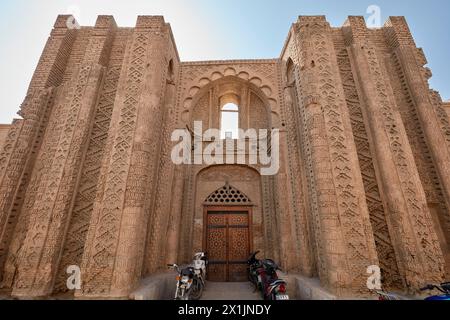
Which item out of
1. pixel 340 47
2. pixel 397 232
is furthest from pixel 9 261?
pixel 340 47

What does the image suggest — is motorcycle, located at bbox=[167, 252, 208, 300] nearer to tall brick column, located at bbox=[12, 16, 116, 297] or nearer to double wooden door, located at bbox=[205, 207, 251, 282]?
double wooden door, located at bbox=[205, 207, 251, 282]

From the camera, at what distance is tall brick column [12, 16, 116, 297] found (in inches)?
162

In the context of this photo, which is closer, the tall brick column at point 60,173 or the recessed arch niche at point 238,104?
the tall brick column at point 60,173

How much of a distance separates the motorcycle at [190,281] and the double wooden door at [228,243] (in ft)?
4.72

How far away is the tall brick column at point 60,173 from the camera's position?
4.11 meters

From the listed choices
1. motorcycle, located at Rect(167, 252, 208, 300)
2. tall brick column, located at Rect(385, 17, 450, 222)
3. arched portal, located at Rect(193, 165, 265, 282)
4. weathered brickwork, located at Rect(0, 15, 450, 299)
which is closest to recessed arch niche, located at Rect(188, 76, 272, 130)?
weathered brickwork, located at Rect(0, 15, 450, 299)

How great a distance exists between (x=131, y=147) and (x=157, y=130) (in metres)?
0.95

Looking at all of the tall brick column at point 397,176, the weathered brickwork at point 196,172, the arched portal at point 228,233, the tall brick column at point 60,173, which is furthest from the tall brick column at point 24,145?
the tall brick column at point 397,176

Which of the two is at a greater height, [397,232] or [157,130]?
[157,130]

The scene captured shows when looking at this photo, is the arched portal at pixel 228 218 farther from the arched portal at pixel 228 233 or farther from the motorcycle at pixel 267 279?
the motorcycle at pixel 267 279

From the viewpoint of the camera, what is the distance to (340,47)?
655cm

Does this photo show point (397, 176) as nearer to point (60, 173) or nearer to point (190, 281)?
point (190, 281)

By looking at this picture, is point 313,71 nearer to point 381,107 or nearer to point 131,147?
point 381,107

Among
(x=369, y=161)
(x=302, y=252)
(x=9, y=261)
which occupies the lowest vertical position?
(x=9, y=261)
